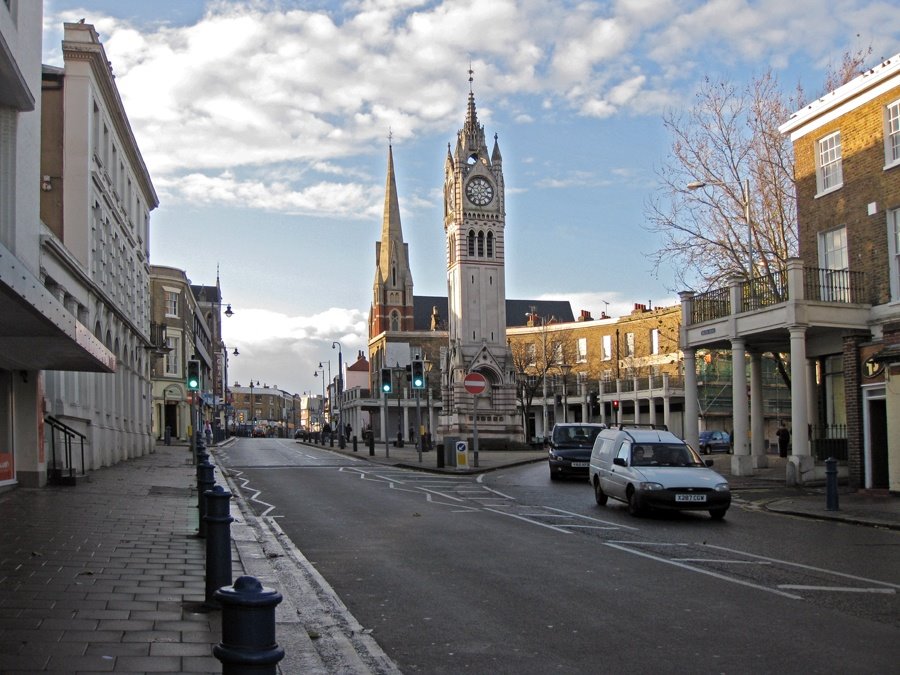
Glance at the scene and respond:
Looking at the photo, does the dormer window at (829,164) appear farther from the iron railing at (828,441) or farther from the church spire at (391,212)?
the church spire at (391,212)

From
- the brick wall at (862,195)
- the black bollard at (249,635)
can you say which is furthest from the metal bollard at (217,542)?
the brick wall at (862,195)

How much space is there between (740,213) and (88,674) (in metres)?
29.1

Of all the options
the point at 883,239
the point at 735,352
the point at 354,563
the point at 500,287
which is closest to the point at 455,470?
the point at 735,352

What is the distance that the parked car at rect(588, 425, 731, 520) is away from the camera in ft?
52.7

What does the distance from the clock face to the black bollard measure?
2820 inches

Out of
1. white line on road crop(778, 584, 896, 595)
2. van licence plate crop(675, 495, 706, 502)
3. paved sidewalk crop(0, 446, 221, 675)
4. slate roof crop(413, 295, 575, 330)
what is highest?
slate roof crop(413, 295, 575, 330)

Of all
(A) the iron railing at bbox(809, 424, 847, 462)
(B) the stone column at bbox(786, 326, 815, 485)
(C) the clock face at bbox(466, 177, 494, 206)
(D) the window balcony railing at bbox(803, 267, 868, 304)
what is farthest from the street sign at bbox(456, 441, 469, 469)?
(C) the clock face at bbox(466, 177, 494, 206)

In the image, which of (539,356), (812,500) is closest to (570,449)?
(812,500)

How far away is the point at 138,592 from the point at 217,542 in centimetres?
117

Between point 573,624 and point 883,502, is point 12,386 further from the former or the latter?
point 883,502

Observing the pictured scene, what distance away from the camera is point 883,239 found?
Answer: 72.7ft

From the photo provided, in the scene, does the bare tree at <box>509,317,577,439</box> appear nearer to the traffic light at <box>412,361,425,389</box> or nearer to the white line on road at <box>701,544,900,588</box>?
the traffic light at <box>412,361,425,389</box>

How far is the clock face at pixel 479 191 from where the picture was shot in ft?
244

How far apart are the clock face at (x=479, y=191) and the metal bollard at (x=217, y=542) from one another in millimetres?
67815
